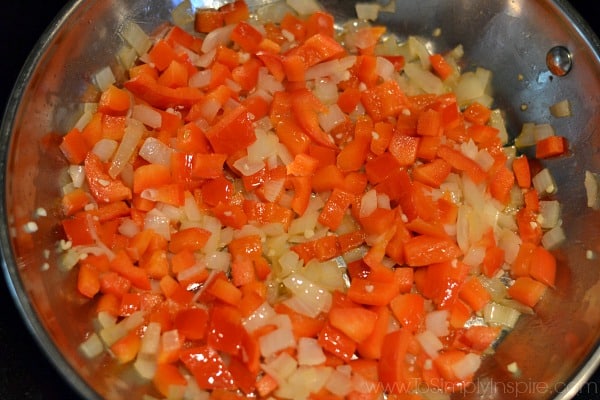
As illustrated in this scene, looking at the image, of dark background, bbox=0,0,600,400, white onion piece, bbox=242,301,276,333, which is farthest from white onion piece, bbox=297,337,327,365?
dark background, bbox=0,0,600,400

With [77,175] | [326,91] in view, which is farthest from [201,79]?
[77,175]

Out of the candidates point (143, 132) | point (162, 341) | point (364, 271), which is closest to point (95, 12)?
point (143, 132)

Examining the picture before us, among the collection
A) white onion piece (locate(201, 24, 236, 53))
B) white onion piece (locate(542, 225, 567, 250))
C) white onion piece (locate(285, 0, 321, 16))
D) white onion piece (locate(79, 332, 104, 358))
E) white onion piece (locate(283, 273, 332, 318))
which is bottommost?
white onion piece (locate(79, 332, 104, 358))

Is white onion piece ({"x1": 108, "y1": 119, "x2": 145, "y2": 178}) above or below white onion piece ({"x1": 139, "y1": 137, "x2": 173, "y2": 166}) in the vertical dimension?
below

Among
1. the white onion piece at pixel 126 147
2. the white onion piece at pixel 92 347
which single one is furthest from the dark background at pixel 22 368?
the white onion piece at pixel 126 147

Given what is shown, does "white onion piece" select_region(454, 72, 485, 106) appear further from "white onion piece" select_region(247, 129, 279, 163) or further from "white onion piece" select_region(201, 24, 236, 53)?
"white onion piece" select_region(201, 24, 236, 53)

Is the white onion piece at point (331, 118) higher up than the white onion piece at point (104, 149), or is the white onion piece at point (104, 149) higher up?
the white onion piece at point (331, 118)

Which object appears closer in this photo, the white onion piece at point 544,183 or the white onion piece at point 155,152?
the white onion piece at point 155,152

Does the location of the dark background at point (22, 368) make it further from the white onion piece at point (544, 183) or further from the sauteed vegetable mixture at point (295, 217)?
the white onion piece at point (544, 183)
